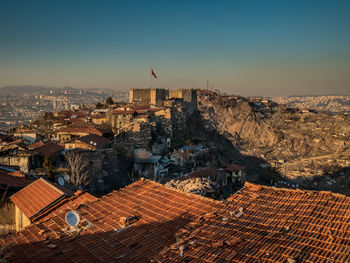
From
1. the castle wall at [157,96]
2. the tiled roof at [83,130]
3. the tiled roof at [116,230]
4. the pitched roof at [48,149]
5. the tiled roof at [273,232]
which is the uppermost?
the castle wall at [157,96]

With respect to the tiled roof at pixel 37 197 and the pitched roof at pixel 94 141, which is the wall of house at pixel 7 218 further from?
the pitched roof at pixel 94 141

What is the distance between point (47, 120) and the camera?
36.6 metres

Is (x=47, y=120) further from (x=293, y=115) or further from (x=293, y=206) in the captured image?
(x=293, y=115)

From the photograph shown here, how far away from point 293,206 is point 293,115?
78187mm

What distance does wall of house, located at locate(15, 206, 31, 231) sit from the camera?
8184 mm

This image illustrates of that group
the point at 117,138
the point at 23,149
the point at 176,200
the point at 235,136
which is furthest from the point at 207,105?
the point at 176,200

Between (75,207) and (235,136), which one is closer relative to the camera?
(75,207)

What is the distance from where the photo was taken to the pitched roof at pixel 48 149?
62.3 feet

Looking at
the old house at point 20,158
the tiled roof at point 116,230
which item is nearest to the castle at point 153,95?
the old house at point 20,158

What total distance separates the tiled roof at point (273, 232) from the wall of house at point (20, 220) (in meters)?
5.45

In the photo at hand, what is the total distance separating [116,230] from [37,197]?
396 cm

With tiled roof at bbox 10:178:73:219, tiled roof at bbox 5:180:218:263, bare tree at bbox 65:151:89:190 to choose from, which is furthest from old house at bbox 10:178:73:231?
bare tree at bbox 65:151:89:190

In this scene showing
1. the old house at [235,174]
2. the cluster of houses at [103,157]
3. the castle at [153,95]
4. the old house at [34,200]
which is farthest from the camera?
the castle at [153,95]

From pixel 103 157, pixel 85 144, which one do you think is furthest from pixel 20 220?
pixel 85 144
